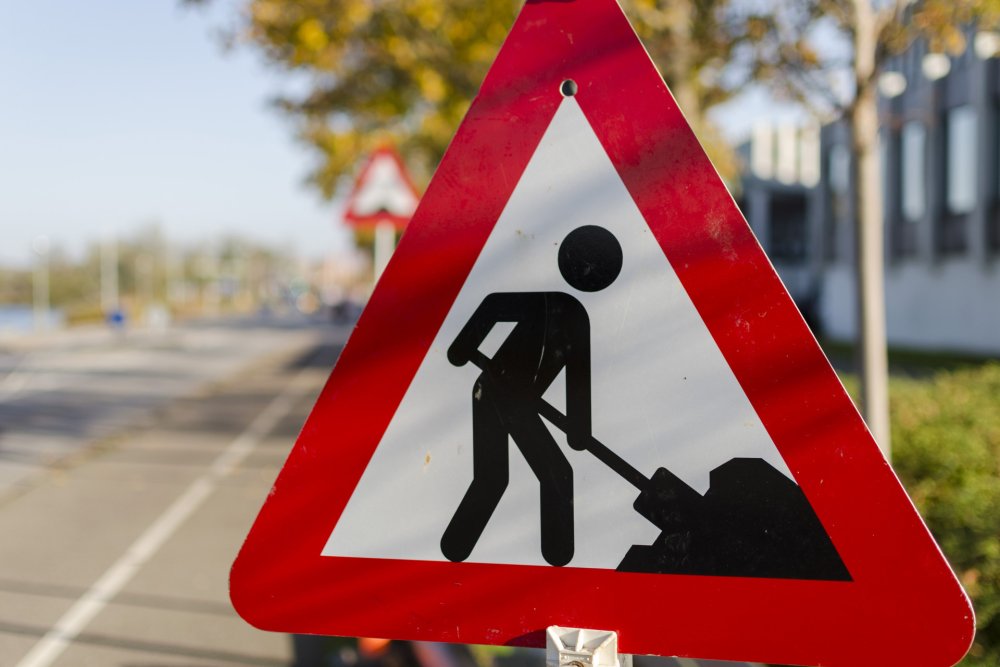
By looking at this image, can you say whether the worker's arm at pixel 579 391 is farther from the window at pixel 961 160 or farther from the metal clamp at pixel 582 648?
the window at pixel 961 160

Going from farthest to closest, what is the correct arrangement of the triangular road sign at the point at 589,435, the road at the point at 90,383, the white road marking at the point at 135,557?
the road at the point at 90,383 < the white road marking at the point at 135,557 < the triangular road sign at the point at 589,435

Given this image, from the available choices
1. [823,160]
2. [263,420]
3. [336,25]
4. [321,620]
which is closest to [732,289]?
[321,620]

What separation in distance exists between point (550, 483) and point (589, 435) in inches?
3.9

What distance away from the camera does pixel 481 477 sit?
5.50ft

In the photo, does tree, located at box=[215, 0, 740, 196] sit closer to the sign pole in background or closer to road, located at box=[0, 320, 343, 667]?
the sign pole in background

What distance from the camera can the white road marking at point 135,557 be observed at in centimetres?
562

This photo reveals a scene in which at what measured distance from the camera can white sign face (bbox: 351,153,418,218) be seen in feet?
26.9

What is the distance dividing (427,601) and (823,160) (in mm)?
39920

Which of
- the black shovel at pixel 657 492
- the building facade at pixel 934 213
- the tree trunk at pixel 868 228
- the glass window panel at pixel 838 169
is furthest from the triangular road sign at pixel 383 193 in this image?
the glass window panel at pixel 838 169

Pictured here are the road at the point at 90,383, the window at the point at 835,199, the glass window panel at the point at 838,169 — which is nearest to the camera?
the road at the point at 90,383

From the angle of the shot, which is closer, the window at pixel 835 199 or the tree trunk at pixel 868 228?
the tree trunk at pixel 868 228

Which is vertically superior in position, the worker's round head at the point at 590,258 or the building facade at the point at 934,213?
the building facade at the point at 934,213

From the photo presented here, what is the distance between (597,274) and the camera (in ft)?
5.42

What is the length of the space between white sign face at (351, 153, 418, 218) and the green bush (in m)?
3.98
